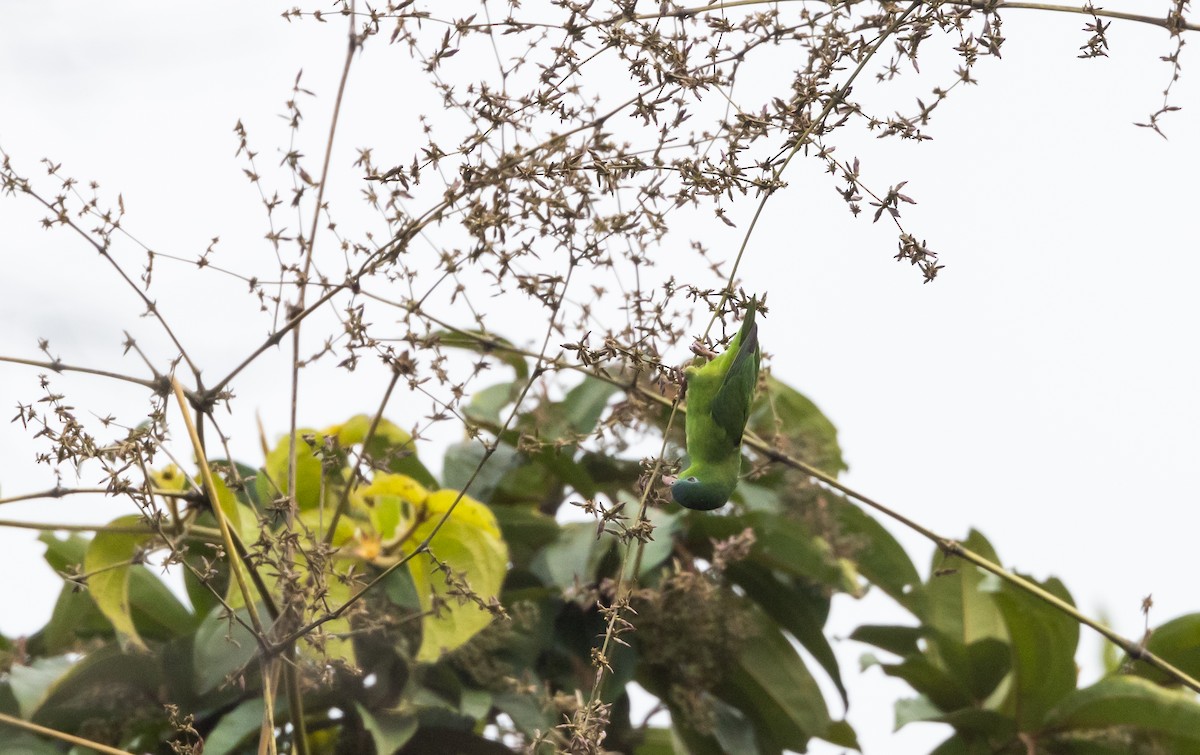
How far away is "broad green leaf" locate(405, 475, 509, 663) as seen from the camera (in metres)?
2.38

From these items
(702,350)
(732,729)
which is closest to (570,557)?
(732,729)

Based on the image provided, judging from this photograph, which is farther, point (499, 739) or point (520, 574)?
point (520, 574)

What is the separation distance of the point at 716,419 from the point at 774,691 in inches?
60.4

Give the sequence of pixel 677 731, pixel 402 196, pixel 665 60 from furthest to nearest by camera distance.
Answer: pixel 677 731, pixel 402 196, pixel 665 60

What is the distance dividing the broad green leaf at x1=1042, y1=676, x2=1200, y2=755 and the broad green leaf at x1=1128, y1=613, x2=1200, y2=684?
0.13 m

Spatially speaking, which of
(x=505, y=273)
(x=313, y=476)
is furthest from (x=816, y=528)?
(x=505, y=273)

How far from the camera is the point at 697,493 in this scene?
1.64 meters

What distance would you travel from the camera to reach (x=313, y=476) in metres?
2.69

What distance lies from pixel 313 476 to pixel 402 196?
1.35 m

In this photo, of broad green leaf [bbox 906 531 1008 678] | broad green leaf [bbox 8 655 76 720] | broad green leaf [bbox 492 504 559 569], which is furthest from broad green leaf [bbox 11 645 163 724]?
broad green leaf [bbox 906 531 1008 678]

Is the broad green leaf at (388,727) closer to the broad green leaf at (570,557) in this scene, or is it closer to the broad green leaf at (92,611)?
the broad green leaf at (570,557)

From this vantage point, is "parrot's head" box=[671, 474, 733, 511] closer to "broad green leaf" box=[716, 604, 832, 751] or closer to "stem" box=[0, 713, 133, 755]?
"stem" box=[0, 713, 133, 755]

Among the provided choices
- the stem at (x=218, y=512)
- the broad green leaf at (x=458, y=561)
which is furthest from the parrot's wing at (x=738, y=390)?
the broad green leaf at (x=458, y=561)

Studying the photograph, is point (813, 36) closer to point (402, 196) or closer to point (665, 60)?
point (665, 60)
